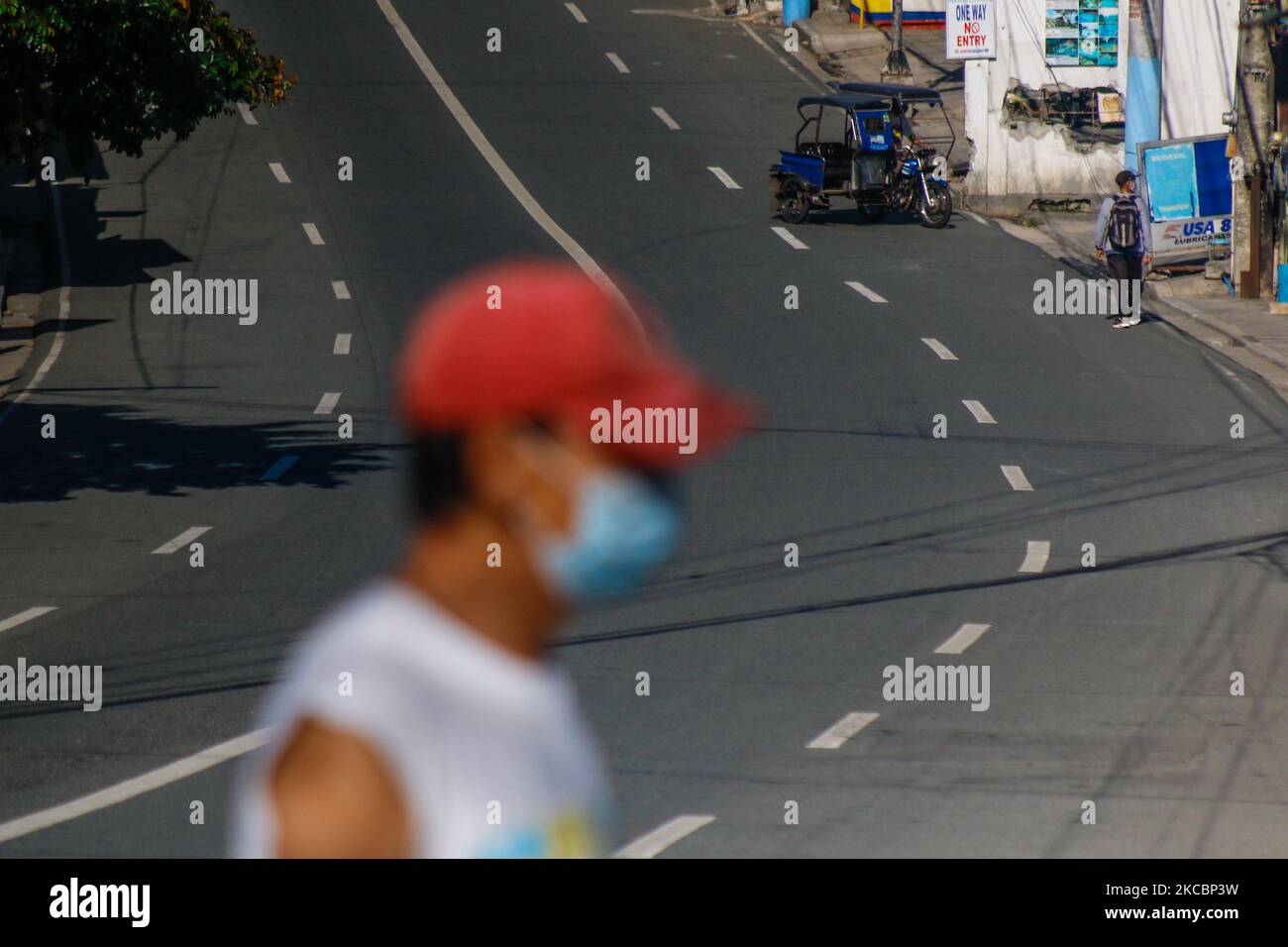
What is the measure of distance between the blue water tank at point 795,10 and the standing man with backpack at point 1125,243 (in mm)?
25790

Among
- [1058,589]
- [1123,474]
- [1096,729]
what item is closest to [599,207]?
[1123,474]

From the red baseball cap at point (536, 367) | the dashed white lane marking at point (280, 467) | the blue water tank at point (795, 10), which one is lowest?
the dashed white lane marking at point (280, 467)

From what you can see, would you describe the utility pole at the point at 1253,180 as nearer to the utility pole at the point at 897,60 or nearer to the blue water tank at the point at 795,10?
the utility pole at the point at 897,60

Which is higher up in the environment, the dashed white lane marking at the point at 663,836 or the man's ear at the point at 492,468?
the man's ear at the point at 492,468

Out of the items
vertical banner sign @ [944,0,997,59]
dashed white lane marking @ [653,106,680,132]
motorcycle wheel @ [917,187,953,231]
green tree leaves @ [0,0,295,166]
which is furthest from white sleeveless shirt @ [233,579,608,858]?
dashed white lane marking @ [653,106,680,132]

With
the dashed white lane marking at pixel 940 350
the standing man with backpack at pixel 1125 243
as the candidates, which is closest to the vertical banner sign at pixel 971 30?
the standing man with backpack at pixel 1125 243

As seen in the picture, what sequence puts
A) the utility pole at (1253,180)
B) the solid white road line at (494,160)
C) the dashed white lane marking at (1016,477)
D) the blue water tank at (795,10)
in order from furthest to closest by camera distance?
the blue water tank at (795,10) < the solid white road line at (494,160) < the utility pole at (1253,180) < the dashed white lane marking at (1016,477)

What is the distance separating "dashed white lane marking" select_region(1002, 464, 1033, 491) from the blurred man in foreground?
15.4 metres

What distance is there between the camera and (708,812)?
827 cm

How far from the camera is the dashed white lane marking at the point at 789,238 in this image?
3197cm

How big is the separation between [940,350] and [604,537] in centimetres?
2293

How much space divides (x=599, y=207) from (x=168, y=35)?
44.8ft

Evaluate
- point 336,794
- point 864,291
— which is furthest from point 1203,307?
point 336,794

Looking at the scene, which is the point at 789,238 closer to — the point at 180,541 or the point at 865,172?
the point at 865,172
